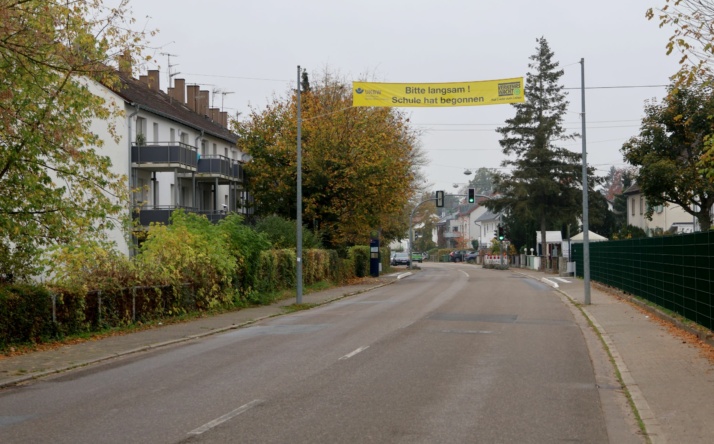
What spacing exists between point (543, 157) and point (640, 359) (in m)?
57.0

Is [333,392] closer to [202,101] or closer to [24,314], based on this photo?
[24,314]

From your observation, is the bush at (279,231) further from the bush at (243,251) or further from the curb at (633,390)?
the curb at (633,390)

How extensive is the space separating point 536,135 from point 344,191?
29.2m

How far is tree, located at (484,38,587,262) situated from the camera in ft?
227

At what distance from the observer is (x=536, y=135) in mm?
69688

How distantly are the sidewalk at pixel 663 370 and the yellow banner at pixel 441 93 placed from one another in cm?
799

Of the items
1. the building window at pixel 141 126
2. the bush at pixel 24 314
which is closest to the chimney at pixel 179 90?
the building window at pixel 141 126

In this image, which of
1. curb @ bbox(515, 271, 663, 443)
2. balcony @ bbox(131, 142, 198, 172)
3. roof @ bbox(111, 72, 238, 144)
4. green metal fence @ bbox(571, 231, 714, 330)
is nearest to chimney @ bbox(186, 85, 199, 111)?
roof @ bbox(111, 72, 238, 144)

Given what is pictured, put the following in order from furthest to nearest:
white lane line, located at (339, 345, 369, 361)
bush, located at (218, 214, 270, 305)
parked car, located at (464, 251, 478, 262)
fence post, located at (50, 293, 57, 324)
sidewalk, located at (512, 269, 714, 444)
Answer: parked car, located at (464, 251, 478, 262)
bush, located at (218, 214, 270, 305)
fence post, located at (50, 293, 57, 324)
white lane line, located at (339, 345, 369, 361)
sidewalk, located at (512, 269, 714, 444)

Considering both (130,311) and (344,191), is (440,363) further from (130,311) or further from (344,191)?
(344,191)

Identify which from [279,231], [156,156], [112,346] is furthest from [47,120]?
[156,156]

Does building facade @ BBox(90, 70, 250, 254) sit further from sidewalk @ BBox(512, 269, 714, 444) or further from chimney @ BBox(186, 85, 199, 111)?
sidewalk @ BBox(512, 269, 714, 444)

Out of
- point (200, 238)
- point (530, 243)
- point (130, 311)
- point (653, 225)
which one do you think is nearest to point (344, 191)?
point (200, 238)

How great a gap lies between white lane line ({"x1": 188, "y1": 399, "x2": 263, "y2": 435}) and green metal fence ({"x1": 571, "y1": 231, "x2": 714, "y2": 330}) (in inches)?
361
